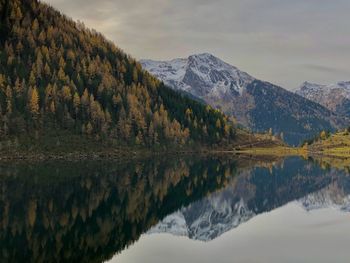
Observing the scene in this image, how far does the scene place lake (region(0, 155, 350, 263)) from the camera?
172ft

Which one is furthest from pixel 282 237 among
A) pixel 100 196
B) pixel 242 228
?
pixel 100 196

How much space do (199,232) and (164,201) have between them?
87.3ft

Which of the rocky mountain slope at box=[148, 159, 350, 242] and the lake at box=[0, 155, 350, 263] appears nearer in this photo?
the lake at box=[0, 155, 350, 263]

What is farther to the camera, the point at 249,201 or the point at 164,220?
the point at 249,201

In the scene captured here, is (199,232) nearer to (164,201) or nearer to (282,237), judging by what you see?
(282,237)

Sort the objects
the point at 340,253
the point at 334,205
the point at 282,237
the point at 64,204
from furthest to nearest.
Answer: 1. the point at 334,205
2. the point at 64,204
3. the point at 282,237
4. the point at 340,253

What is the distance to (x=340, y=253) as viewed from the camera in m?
53.3

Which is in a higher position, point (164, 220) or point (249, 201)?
point (164, 220)

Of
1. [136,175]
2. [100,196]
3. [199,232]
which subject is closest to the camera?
[199,232]

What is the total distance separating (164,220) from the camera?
75375 mm

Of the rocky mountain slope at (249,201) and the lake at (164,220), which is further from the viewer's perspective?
the rocky mountain slope at (249,201)

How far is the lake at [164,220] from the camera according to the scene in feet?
172

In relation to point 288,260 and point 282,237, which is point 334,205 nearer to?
point 282,237

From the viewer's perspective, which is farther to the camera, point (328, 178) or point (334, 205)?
point (328, 178)
